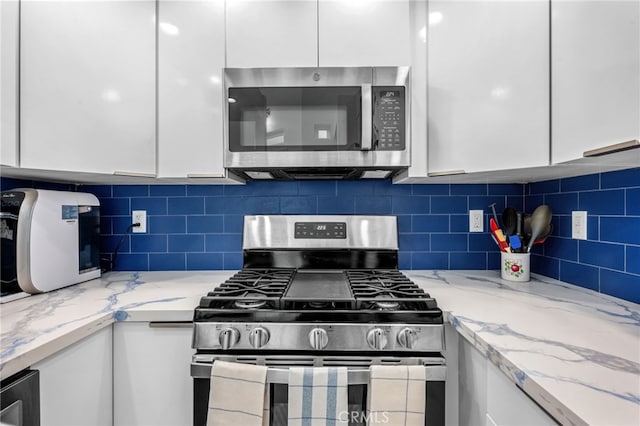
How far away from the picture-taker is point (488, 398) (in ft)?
2.93

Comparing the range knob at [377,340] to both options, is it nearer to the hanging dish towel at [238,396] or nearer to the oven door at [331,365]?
the oven door at [331,365]

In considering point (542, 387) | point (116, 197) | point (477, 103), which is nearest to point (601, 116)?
A: point (477, 103)

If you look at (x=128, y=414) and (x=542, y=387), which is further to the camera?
(x=128, y=414)

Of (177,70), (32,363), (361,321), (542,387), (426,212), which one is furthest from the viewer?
(426,212)

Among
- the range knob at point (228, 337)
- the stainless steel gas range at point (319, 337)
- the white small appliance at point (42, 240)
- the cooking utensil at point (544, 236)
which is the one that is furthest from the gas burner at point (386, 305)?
the white small appliance at point (42, 240)

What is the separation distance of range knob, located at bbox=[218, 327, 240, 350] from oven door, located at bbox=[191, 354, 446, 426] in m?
0.04

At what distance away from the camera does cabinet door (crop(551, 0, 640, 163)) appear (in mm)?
798

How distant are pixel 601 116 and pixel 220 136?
49.7 inches

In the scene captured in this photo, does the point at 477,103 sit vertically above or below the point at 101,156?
above

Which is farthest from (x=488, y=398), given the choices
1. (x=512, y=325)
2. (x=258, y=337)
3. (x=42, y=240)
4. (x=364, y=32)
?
(x=42, y=240)

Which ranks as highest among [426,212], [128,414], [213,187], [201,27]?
[201,27]

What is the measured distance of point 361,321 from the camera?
1061mm

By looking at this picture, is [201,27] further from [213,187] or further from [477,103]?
[477,103]

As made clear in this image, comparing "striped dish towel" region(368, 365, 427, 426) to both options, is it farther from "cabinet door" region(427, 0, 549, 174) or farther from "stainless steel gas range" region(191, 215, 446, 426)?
"cabinet door" region(427, 0, 549, 174)
